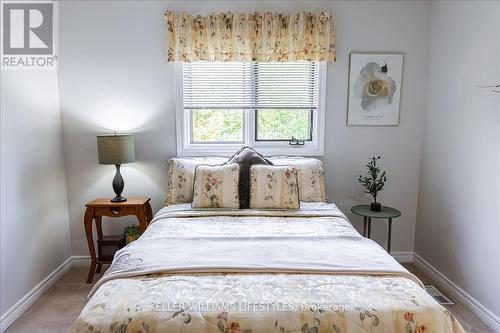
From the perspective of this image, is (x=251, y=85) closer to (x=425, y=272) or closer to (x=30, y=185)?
(x=30, y=185)

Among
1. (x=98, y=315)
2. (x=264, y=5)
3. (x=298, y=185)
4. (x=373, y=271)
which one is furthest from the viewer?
(x=264, y=5)

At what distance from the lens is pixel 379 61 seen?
9.95ft

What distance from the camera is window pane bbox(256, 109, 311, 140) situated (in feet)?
10.6

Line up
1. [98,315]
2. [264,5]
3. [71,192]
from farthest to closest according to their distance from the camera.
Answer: [71,192]
[264,5]
[98,315]

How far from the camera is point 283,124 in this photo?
323cm

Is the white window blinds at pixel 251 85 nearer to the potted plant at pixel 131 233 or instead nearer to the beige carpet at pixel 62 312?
the potted plant at pixel 131 233

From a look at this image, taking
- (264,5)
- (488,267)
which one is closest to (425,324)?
(488,267)

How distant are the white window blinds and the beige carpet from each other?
1818 millimetres

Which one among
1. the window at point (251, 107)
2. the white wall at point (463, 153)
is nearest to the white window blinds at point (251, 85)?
the window at point (251, 107)

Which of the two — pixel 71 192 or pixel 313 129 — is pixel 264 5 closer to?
pixel 313 129

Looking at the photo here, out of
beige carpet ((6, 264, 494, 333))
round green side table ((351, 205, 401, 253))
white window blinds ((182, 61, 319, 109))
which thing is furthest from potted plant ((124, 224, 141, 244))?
round green side table ((351, 205, 401, 253))

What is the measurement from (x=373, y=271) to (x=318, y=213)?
0.91 m

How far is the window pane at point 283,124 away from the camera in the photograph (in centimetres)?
322

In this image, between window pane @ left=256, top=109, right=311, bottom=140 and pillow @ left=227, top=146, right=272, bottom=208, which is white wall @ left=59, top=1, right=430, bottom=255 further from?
pillow @ left=227, top=146, right=272, bottom=208
